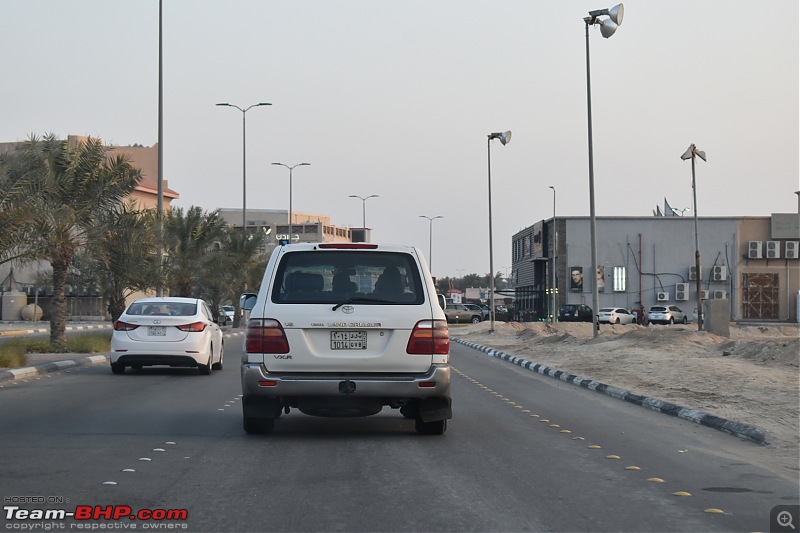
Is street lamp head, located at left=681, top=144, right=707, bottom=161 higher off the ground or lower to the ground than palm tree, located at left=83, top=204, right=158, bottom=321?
higher

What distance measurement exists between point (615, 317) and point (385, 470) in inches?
2234

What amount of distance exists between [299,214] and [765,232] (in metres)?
109

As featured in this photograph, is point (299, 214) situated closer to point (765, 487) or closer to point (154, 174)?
point (154, 174)

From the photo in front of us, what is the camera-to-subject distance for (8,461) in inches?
337

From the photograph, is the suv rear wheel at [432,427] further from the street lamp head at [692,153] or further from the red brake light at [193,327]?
the street lamp head at [692,153]

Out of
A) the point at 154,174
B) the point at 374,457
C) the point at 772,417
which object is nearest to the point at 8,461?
the point at 374,457

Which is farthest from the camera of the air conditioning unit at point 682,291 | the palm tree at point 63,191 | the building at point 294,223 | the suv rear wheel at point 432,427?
the building at point 294,223

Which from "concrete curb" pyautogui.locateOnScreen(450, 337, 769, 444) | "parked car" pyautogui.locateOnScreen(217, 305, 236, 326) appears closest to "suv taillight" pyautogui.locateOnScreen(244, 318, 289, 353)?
"concrete curb" pyautogui.locateOnScreen(450, 337, 769, 444)

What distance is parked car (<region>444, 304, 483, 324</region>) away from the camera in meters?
69.8

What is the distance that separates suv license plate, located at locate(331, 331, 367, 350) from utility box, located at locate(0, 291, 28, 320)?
60.3 m

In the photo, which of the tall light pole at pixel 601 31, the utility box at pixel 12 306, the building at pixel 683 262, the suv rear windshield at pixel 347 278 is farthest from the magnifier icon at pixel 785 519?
the building at pixel 683 262

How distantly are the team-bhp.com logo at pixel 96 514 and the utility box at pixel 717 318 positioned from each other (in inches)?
1241

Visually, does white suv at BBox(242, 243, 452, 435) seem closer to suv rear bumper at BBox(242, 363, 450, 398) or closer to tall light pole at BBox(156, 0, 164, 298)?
suv rear bumper at BBox(242, 363, 450, 398)

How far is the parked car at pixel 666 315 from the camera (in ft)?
213
